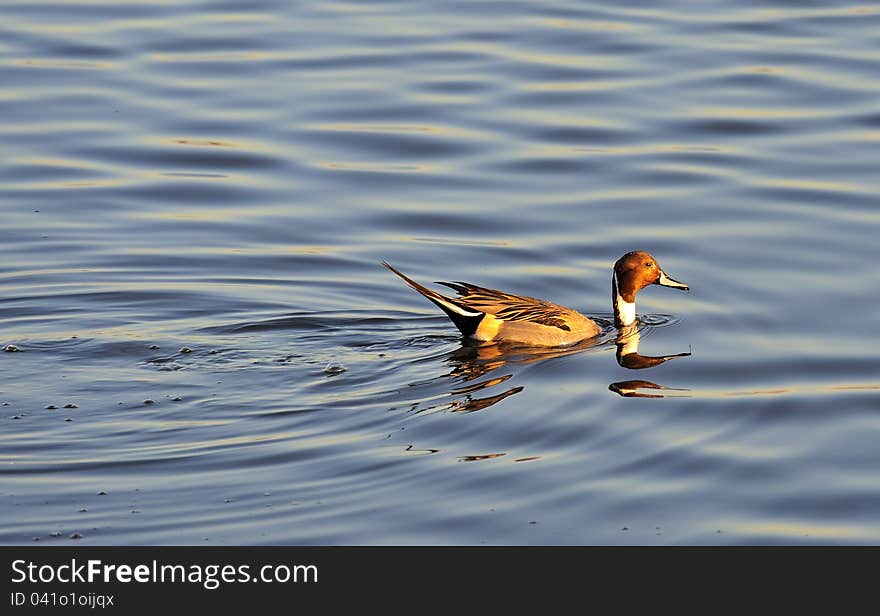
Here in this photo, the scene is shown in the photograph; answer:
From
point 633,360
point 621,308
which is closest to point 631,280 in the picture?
point 621,308

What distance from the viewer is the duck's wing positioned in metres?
10.3

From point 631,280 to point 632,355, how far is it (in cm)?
80

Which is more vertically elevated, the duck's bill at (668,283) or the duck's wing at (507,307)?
the duck's bill at (668,283)

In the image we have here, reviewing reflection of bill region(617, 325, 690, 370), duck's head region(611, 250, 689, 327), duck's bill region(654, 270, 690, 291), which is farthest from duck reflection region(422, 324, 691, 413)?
duck's bill region(654, 270, 690, 291)

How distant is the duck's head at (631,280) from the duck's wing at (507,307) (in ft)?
1.90

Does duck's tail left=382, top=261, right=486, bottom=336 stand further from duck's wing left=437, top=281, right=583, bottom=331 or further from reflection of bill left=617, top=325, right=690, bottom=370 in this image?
reflection of bill left=617, top=325, right=690, bottom=370

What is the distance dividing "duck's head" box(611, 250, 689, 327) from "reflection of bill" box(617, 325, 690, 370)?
119 mm

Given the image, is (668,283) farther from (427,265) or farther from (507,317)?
(427,265)

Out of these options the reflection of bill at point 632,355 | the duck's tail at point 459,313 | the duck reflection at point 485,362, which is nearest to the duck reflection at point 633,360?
the reflection of bill at point 632,355

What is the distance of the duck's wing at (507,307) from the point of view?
405 inches

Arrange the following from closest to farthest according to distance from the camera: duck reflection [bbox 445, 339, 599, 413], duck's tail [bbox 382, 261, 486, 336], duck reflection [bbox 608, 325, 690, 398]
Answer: duck reflection [bbox 445, 339, 599, 413] → duck reflection [bbox 608, 325, 690, 398] → duck's tail [bbox 382, 261, 486, 336]

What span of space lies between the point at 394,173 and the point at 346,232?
64.3 inches

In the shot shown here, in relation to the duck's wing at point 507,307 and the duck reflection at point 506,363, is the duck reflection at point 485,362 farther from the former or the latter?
the duck's wing at point 507,307

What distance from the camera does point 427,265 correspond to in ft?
38.1
